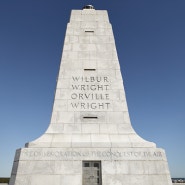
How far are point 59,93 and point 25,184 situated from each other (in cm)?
432

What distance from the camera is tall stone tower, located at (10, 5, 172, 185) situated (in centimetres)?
767

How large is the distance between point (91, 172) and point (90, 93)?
3817mm

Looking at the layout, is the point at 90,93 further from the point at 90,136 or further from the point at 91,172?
the point at 91,172

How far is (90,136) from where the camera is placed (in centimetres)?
879

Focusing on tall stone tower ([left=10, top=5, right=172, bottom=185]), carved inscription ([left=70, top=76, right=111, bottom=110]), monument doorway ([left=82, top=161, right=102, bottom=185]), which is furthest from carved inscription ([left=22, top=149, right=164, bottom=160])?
carved inscription ([left=70, top=76, right=111, bottom=110])

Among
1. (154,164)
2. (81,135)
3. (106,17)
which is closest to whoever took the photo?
(154,164)

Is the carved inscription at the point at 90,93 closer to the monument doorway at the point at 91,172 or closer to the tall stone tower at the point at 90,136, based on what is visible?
the tall stone tower at the point at 90,136

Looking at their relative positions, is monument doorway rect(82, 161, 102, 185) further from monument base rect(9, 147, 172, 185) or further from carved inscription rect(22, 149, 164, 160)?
carved inscription rect(22, 149, 164, 160)

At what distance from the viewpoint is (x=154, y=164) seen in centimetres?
796

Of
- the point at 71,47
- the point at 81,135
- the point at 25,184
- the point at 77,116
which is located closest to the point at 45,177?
the point at 25,184

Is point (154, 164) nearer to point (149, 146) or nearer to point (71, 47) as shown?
point (149, 146)

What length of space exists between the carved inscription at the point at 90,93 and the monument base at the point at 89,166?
7.74 ft

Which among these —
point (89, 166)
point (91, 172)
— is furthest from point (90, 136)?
point (91, 172)

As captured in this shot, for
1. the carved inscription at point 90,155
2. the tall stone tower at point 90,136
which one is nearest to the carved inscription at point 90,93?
the tall stone tower at point 90,136
